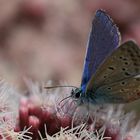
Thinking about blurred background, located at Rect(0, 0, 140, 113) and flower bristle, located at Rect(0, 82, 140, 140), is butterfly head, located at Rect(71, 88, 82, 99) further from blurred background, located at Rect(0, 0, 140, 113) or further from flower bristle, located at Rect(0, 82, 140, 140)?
blurred background, located at Rect(0, 0, 140, 113)

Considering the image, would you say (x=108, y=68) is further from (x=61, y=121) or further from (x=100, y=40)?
(x=61, y=121)

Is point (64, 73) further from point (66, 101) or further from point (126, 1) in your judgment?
point (66, 101)

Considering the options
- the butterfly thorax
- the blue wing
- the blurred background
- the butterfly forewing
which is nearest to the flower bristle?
the butterfly thorax

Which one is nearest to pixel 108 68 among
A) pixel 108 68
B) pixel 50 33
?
pixel 108 68

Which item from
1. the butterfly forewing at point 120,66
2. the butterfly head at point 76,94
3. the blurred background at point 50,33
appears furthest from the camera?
the blurred background at point 50,33

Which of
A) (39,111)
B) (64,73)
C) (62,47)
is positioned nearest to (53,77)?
(64,73)

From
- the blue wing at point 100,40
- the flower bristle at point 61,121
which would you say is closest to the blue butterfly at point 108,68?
the blue wing at point 100,40

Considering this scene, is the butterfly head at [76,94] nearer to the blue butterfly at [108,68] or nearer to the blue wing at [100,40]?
the blue butterfly at [108,68]

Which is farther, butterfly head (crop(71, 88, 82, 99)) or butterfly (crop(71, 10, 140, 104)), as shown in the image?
butterfly head (crop(71, 88, 82, 99))
